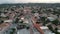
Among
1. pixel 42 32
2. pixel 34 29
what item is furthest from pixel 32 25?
pixel 42 32

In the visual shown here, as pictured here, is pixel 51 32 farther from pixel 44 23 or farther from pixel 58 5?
pixel 58 5

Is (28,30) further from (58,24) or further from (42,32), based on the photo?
(58,24)

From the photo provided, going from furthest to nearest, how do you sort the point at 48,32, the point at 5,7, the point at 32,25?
the point at 5,7 → the point at 32,25 → the point at 48,32

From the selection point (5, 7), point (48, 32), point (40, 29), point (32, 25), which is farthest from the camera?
point (5, 7)

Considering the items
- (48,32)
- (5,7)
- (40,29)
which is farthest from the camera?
(5,7)

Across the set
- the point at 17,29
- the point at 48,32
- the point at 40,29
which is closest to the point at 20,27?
the point at 17,29

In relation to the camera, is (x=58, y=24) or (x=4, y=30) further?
(x=58, y=24)

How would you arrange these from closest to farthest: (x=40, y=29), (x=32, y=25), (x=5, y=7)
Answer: (x=40, y=29) → (x=32, y=25) → (x=5, y=7)

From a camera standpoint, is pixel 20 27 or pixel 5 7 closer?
pixel 20 27
